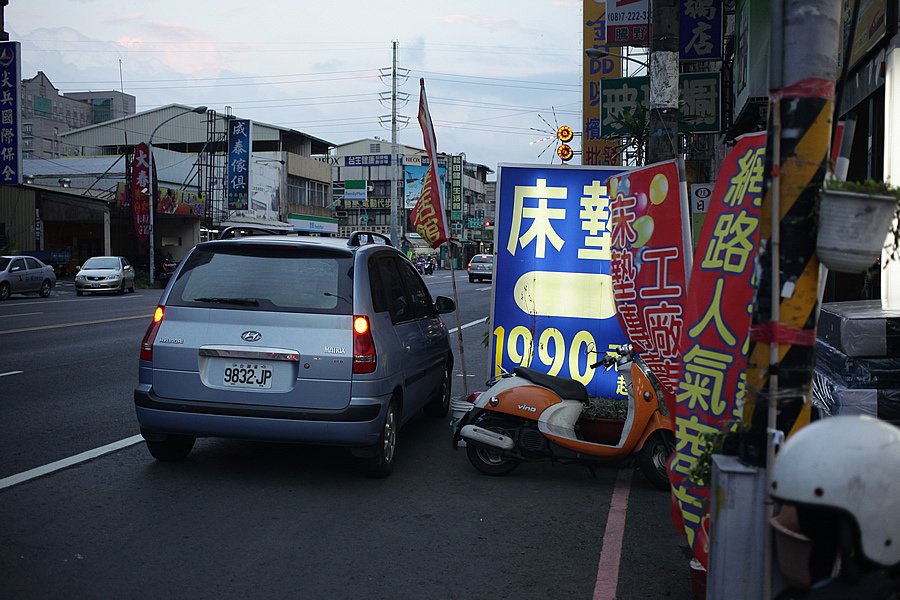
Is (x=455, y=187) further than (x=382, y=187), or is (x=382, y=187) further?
(x=382, y=187)

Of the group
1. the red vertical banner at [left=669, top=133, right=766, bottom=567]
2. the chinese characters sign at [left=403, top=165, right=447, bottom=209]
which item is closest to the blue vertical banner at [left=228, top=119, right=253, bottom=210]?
the chinese characters sign at [left=403, top=165, right=447, bottom=209]

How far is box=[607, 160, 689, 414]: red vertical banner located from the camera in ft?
15.4

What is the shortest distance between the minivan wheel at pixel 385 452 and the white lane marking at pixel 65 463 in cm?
218

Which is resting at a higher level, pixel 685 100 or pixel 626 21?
pixel 626 21

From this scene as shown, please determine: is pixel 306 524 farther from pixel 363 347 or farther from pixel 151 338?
pixel 151 338

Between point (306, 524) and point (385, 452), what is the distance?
114cm

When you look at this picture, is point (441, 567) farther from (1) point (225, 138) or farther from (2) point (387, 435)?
(1) point (225, 138)

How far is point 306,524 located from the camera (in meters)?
5.32

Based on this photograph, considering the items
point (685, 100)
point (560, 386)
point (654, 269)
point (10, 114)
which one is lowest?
point (560, 386)

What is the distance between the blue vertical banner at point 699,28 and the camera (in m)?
15.7

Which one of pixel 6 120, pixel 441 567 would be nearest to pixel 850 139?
pixel 441 567

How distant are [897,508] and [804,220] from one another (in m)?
1.18

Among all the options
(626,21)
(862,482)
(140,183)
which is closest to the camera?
(862,482)

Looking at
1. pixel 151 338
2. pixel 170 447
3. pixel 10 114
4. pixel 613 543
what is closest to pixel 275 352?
pixel 151 338
